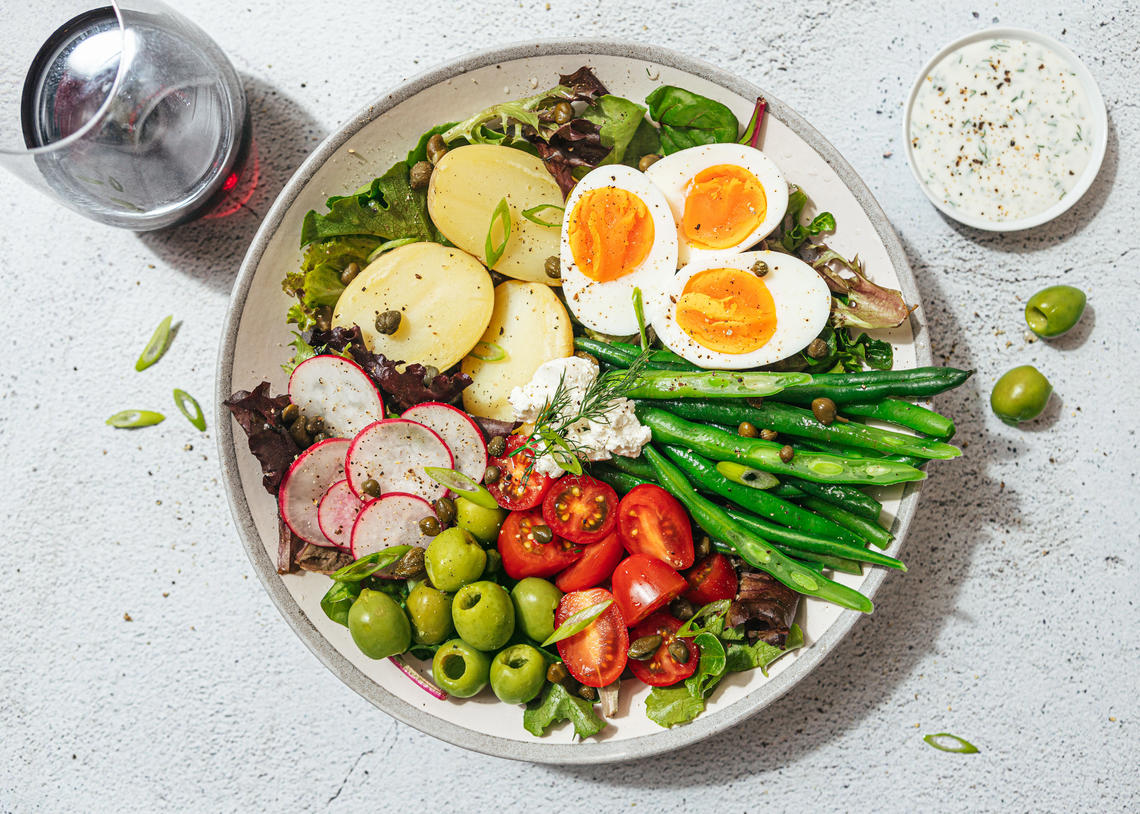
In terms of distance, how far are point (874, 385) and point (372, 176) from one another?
1.70 m

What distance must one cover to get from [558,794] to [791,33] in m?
2.83

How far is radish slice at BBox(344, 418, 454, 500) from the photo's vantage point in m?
2.29

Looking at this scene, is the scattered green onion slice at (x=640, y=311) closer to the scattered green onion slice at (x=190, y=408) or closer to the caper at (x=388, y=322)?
the caper at (x=388, y=322)

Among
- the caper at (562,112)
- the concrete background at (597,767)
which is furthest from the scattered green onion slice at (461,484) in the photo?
the caper at (562,112)

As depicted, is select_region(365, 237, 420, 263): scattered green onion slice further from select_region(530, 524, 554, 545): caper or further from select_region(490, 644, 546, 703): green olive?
select_region(490, 644, 546, 703): green olive

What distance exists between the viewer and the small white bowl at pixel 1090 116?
2.53 meters

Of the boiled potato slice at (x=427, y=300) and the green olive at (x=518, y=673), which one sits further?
the boiled potato slice at (x=427, y=300)

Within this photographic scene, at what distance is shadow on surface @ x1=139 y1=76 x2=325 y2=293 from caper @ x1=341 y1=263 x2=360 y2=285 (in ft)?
1.54

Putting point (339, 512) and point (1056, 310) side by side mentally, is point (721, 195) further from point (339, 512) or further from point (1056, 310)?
point (339, 512)

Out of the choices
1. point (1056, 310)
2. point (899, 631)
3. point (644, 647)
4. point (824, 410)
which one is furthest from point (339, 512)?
point (1056, 310)

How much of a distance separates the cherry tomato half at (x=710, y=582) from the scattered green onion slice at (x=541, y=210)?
1.17 metres

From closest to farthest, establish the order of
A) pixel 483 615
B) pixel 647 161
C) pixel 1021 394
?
pixel 483 615, pixel 647 161, pixel 1021 394

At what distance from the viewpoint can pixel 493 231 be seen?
2334mm

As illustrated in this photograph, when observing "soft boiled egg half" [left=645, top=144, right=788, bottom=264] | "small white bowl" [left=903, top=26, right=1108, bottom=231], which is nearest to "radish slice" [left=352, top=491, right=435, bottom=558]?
"soft boiled egg half" [left=645, top=144, right=788, bottom=264]
